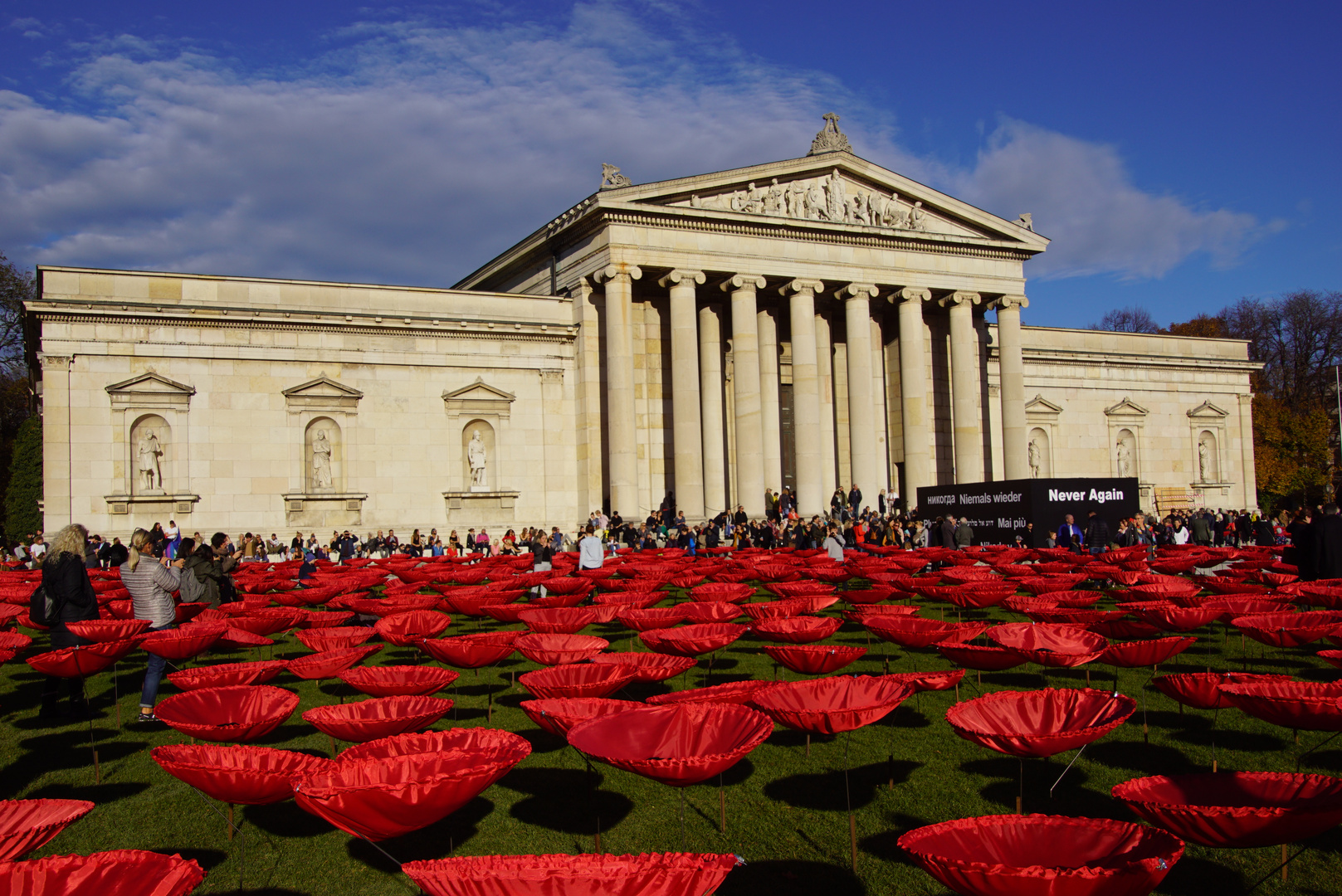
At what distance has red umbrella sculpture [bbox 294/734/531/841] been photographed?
6270 mm

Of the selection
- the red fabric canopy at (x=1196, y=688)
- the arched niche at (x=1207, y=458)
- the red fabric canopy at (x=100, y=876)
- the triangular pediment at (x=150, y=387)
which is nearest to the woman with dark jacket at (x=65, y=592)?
the red fabric canopy at (x=100, y=876)

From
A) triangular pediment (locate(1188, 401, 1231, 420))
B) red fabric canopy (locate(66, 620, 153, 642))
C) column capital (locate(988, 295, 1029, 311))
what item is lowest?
red fabric canopy (locate(66, 620, 153, 642))

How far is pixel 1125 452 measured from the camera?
60.3 m

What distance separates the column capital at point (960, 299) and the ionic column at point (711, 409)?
11.9 metres

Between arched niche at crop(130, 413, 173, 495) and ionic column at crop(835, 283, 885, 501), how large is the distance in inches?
1182

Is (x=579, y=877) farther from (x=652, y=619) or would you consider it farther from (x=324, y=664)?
(x=652, y=619)

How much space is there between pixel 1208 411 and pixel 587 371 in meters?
40.1

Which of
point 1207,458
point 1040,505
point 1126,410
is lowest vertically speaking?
point 1040,505

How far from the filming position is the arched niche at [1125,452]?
197ft

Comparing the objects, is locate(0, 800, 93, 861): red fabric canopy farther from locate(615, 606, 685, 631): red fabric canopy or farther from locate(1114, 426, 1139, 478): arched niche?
locate(1114, 426, 1139, 478): arched niche

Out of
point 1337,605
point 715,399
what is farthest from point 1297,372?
point 1337,605

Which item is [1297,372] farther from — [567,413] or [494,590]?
[494,590]

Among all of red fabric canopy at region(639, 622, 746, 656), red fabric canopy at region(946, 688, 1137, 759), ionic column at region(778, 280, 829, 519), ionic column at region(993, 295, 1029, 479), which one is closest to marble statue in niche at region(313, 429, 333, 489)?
ionic column at region(778, 280, 829, 519)

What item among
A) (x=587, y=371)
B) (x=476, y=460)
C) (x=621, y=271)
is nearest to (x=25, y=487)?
(x=476, y=460)
